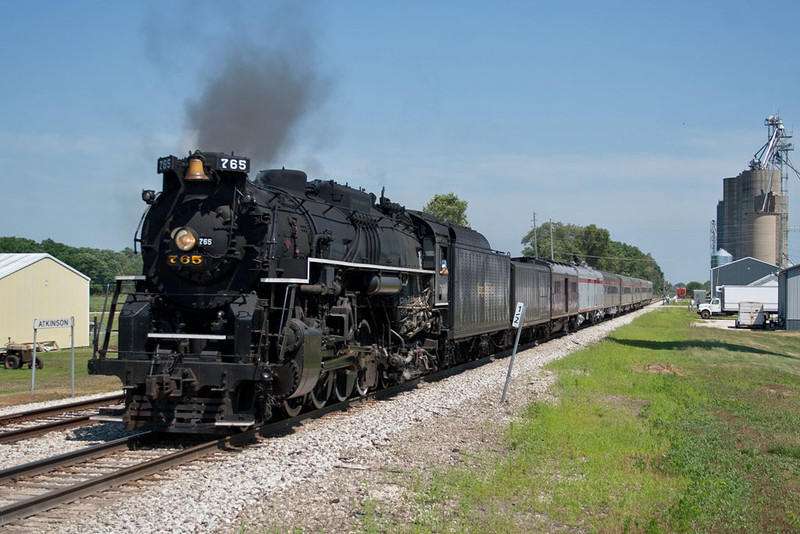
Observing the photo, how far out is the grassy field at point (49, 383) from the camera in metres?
14.3

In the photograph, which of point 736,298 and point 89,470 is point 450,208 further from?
point 89,470

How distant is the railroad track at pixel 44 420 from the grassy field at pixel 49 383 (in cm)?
243

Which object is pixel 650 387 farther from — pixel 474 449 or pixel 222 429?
pixel 222 429

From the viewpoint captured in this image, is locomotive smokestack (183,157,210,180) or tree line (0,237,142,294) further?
tree line (0,237,142,294)

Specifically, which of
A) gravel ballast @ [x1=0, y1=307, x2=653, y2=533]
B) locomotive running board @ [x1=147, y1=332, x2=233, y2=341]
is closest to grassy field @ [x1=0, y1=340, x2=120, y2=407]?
gravel ballast @ [x1=0, y1=307, x2=653, y2=533]

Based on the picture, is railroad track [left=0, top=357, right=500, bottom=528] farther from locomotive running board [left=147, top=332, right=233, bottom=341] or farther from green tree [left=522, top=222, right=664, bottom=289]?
green tree [left=522, top=222, right=664, bottom=289]

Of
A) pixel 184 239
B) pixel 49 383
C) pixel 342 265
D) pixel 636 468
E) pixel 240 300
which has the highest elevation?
pixel 184 239

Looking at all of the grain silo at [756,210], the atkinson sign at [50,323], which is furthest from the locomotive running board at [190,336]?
the grain silo at [756,210]

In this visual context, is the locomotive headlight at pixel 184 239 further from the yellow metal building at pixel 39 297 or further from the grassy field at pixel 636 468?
the yellow metal building at pixel 39 297

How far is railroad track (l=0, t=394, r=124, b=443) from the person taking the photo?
9.30 m

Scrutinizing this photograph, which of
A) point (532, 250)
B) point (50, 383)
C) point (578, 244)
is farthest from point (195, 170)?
point (578, 244)

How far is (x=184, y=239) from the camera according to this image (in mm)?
9500

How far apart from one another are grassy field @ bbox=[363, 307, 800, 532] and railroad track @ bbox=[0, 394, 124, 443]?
576 cm

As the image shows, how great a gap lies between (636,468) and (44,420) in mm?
9029
